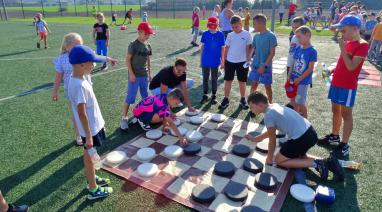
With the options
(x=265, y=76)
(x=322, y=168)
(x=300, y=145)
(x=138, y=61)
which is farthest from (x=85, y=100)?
(x=265, y=76)

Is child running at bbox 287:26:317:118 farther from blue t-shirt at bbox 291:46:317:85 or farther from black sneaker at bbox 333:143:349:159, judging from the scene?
black sneaker at bbox 333:143:349:159

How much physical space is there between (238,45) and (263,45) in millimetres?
549

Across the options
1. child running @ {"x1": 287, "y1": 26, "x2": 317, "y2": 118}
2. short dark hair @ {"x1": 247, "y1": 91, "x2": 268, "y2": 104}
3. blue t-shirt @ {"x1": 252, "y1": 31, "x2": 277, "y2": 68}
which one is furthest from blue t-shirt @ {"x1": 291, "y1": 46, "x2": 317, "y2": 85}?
short dark hair @ {"x1": 247, "y1": 91, "x2": 268, "y2": 104}

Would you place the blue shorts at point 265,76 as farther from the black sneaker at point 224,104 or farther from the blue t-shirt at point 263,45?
the black sneaker at point 224,104

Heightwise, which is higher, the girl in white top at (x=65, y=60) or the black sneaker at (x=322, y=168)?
the girl in white top at (x=65, y=60)

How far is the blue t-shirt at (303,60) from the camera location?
4.45 metres

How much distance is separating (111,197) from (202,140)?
1785mm

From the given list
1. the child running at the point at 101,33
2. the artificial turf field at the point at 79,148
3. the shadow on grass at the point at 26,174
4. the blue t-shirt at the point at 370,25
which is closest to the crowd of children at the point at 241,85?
the artificial turf field at the point at 79,148

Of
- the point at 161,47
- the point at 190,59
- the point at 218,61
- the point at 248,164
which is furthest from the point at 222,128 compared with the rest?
the point at 161,47

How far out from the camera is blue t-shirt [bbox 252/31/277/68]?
17.3 feet

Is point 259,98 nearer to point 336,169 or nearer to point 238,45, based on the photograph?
point 336,169

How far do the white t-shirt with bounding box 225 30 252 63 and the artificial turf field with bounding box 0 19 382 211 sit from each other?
1.04 m

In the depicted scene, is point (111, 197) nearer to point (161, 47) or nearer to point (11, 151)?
point (11, 151)

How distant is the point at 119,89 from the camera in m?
7.13
